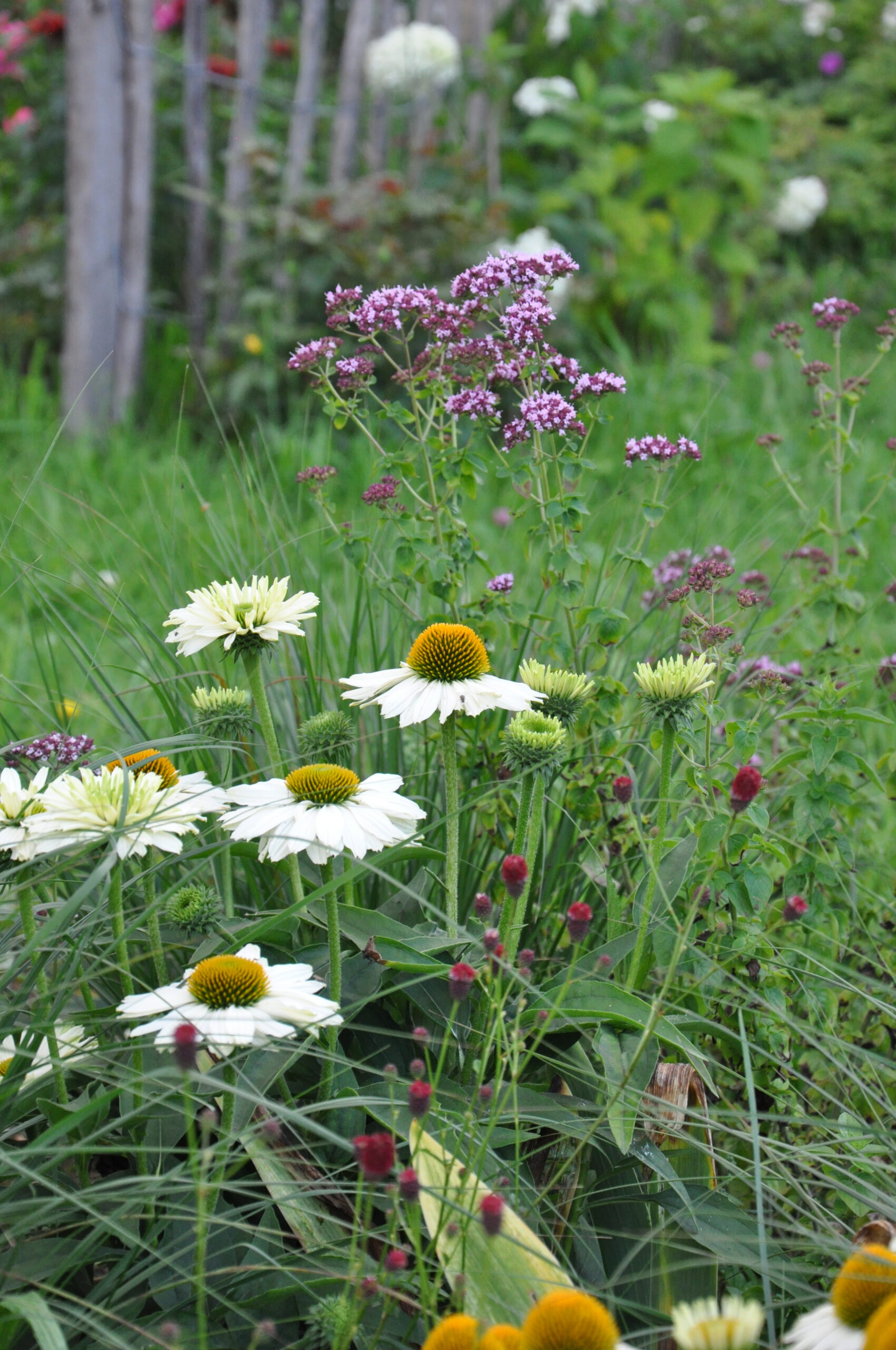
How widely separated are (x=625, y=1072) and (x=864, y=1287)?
0.37m

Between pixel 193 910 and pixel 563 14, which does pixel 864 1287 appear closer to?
pixel 193 910

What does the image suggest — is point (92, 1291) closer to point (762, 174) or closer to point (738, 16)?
point (762, 174)

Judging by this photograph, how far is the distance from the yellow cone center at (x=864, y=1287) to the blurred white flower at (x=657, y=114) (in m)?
5.61

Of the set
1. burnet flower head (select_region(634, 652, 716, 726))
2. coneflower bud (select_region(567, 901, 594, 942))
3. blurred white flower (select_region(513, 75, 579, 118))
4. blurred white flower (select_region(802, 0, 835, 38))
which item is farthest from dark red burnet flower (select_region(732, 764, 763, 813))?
blurred white flower (select_region(802, 0, 835, 38))

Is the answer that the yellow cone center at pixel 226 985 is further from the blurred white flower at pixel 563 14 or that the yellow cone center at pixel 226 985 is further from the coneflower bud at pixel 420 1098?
the blurred white flower at pixel 563 14

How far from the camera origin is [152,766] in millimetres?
1463

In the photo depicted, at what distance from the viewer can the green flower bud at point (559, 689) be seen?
4.94ft

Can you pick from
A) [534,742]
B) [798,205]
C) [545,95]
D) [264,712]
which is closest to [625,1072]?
[534,742]

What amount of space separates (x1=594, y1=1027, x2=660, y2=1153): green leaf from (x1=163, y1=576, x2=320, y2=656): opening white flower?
58cm

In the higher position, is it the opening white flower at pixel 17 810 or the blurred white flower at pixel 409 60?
the blurred white flower at pixel 409 60

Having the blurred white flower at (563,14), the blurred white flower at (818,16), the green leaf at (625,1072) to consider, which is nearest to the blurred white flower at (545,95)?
the blurred white flower at (563,14)

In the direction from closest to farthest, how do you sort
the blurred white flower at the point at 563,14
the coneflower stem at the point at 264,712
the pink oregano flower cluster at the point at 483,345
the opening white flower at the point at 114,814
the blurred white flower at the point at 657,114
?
1. the opening white flower at the point at 114,814
2. the coneflower stem at the point at 264,712
3. the pink oregano flower cluster at the point at 483,345
4. the blurred white flower at the point at 657,114
5. the blurred white flower at the point at 563,14

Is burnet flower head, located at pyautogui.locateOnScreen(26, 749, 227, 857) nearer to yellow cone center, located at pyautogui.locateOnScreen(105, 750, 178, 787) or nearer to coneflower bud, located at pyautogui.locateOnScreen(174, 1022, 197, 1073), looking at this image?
yellow cone center, located at pyautogui.locateOnScreen(105, 750, 178, 787)

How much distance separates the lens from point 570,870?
1.83 meters
